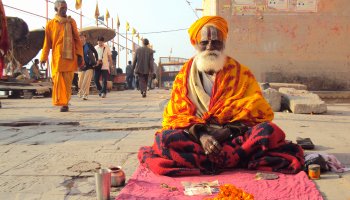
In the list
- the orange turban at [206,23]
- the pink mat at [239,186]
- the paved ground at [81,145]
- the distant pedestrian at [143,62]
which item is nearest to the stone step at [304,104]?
the paved ground at [81,145]

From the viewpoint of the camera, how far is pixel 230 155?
311 cm

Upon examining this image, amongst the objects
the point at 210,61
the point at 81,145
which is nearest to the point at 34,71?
the point at 81,145

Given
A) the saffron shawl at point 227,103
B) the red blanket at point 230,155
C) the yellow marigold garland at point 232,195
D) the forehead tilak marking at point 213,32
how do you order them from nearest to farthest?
the yellow marigold garland at point 232,195 → the red blanket at point 230,155 → the saffron shawl at point 227,103 → the forehead tilak marking at point 213,32

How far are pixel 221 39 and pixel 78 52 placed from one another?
4.53m

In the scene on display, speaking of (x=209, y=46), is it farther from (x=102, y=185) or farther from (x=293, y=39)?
(x=293, y=39)

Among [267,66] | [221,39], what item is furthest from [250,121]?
[267,66]

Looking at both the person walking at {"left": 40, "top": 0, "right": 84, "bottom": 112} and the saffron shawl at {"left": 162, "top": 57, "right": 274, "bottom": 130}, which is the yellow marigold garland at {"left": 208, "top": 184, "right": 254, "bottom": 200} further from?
the person walking at {"left": 40, "top": 0, "right": 84, "bottom": 112}

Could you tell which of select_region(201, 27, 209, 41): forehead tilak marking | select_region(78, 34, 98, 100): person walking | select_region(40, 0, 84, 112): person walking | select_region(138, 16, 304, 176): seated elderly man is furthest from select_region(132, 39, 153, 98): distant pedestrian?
select_region(201, 27, 209, 41): forehead tilak marking

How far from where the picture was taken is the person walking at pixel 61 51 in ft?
24.1

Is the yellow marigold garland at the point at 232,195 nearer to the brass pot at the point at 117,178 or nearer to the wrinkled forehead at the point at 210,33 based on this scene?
the brass pot at the point at 117,178

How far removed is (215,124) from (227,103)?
8.1 inches

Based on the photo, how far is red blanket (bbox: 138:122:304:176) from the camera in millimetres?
3039

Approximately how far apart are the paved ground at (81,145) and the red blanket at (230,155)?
0.27m

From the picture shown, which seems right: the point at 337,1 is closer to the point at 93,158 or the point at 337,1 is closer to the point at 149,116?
the point at 149,116
